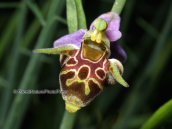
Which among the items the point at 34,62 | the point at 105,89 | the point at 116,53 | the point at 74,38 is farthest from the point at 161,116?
the point at 105,89

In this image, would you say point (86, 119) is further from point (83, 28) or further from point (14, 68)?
point (83, 28)

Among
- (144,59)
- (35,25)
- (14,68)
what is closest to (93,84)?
(14,68)

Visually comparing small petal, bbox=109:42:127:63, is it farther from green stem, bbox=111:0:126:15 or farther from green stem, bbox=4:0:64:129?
green stem, bbox=4:0:64:129

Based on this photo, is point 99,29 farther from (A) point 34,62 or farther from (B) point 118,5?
(A) point 34,62

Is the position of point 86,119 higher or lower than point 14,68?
lower

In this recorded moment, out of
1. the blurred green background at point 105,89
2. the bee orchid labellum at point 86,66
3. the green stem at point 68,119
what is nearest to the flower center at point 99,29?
the bee orchid labellum at point 86,66

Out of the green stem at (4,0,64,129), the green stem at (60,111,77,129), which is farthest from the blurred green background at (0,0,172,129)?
the green stem at (60,111,77,129)
